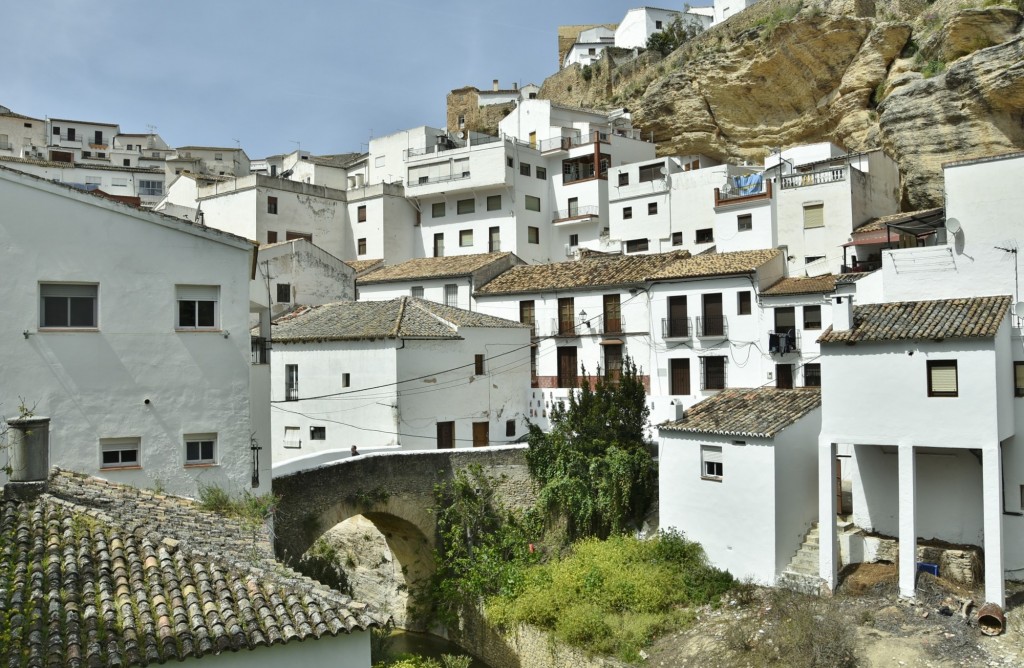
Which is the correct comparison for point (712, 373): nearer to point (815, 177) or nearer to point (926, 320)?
point (815, 177)

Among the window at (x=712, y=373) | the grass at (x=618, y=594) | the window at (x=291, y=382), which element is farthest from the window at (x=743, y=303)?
the window at (x=291, y=382)

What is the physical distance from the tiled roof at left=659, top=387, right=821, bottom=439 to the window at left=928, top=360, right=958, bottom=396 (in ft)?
11.0

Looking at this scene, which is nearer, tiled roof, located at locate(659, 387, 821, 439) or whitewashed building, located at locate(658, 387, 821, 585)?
whitewashed building, located at locate(658, 387, 821, 585)

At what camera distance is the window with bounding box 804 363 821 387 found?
25203 mm

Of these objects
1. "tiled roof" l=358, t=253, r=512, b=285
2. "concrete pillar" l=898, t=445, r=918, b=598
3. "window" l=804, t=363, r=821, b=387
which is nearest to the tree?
"window" l=804, t=363, r=821, b=387

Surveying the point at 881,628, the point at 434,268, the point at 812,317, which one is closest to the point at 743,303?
the point at 812,317

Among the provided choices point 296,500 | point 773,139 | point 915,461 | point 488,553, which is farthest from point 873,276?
point 773,139

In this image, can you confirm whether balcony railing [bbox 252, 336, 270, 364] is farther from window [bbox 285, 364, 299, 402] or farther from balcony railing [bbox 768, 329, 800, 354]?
balcony railing [bbox 768, 329, 800, 354]

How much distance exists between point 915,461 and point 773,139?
82.2ft

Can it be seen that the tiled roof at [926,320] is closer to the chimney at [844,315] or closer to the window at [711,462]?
the chimney at [844,315]

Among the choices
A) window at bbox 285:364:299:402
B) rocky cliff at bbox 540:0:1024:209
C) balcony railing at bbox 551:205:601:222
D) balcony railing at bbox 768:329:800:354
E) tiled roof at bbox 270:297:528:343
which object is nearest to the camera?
balcony railing at bbox 768:329:800:354

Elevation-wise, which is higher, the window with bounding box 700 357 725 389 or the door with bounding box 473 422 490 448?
the window with bounding box 700 357 725 389

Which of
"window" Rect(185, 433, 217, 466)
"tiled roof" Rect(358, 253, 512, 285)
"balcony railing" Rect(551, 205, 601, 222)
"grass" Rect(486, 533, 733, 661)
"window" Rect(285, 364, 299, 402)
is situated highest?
"balcony railing" Rect(551, 205, 601, 222)

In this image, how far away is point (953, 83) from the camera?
2911cm
